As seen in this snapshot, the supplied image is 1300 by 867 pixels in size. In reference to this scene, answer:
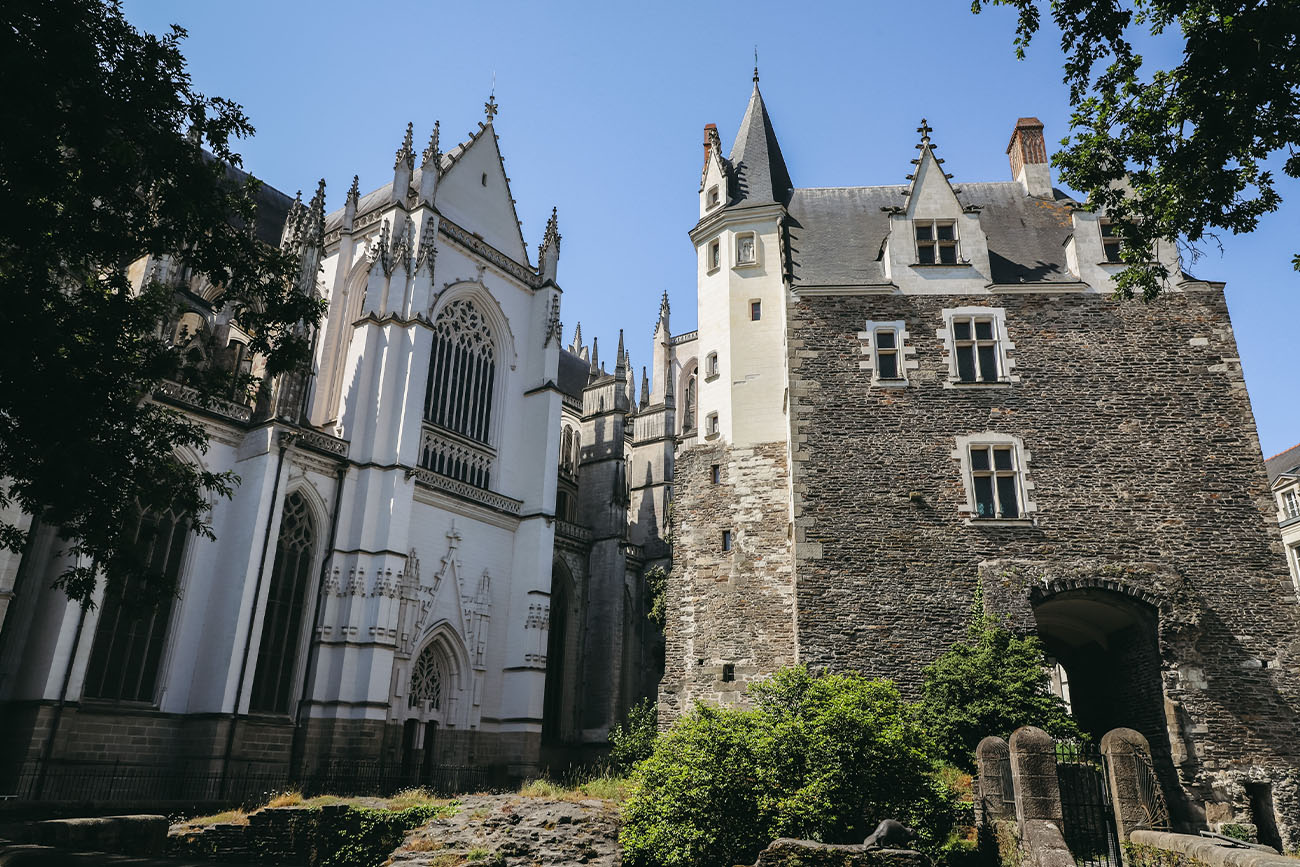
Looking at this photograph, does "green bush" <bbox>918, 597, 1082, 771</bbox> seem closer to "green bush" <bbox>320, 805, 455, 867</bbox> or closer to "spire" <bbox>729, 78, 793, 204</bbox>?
"green bush" <bbox>320, 805, 455, 867</bbox>

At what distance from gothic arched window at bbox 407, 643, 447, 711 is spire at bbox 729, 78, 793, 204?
16621 mm

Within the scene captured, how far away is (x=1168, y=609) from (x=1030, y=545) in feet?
8.95

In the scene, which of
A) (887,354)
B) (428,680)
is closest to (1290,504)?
(887,354)

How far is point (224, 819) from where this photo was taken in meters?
Result: 16.9

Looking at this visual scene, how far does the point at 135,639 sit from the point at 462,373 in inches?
522

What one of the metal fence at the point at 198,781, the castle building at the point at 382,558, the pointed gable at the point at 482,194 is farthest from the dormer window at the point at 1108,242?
the metal fence at the point at 198,781

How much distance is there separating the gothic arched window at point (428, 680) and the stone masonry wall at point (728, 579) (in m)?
9.26

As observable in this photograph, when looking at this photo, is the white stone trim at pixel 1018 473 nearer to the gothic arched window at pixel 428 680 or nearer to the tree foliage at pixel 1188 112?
the tree foliage at pixel 1188 112

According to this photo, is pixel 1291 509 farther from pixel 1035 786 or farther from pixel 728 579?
pixel 1035 786

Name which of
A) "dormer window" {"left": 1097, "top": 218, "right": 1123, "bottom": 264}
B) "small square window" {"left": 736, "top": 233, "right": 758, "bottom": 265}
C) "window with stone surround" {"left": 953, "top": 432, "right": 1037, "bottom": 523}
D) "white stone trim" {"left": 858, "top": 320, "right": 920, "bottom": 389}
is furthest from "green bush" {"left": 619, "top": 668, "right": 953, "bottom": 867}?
"dormer window" {"left": 1097, "top": 218, "right": 1123, "bottom": 264}

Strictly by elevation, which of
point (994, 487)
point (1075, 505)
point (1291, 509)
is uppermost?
point (1291, 509)

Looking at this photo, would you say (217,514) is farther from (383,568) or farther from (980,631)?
(980,631)

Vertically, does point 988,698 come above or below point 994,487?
below

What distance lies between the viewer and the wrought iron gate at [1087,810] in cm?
1015
